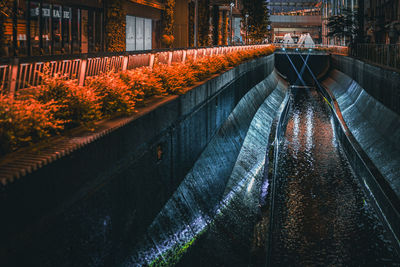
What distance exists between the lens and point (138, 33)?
1590 inches

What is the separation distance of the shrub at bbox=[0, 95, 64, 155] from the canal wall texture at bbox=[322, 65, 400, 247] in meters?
8.87

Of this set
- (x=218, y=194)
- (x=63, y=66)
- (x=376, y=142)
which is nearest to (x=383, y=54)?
(x=376, y=142)

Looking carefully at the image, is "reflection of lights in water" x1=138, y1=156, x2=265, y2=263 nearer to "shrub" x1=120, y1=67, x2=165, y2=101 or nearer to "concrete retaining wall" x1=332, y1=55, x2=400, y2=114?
"shrub" x1=120, y1=67, x2=165, y2=101

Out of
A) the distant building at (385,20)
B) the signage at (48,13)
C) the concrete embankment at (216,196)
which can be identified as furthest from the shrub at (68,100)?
the distant building at (385,20)

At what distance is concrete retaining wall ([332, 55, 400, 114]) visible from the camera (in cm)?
1946

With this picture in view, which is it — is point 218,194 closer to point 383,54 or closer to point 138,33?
point 383,54

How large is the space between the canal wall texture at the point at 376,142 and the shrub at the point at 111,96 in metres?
7.16

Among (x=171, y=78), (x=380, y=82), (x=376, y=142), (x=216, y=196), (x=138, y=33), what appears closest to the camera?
(x=171, y=78)

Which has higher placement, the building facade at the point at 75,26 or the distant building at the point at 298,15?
the distant building at the point at 298,15

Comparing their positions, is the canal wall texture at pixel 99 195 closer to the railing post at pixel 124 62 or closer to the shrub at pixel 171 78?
the shrub at pixel 171 78

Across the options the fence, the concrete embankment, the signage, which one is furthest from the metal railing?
the signage

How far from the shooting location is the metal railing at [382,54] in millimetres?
22750

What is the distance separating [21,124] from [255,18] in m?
75.0

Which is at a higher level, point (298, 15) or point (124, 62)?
point (298, 15)
